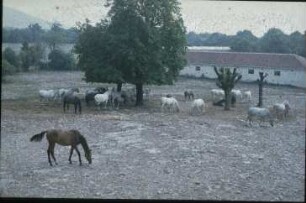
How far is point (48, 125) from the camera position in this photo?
14773mm

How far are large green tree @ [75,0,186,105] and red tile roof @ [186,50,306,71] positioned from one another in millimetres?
15455

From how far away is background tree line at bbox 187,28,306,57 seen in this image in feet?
126

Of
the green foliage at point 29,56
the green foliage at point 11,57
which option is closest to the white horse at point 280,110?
the green foliage at point 11,57

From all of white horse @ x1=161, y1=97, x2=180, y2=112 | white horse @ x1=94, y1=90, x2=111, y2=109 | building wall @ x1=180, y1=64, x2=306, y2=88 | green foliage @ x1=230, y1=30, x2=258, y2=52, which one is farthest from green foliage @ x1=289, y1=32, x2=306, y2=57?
white horse @ x1=94, y1=90, x2=111, y2=109

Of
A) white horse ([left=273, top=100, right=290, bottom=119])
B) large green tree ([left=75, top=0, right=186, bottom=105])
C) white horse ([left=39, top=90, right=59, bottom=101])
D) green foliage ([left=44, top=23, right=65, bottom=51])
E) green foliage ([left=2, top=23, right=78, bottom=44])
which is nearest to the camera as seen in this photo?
white horse ([left=273, top=100, right=290, bottom=119])

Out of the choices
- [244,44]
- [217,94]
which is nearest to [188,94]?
[217,94]

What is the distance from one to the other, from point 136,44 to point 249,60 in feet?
60.7

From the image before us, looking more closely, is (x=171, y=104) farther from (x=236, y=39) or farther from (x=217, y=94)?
(x=236, y=39)

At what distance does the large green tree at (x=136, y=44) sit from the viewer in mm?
19562

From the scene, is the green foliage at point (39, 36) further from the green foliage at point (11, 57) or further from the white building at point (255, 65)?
the white building at point (255, 65)

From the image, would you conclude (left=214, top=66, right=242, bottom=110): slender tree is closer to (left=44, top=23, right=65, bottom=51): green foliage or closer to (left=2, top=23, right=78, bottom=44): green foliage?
(left=2, top=23, right=78, bottom=44): green foliage

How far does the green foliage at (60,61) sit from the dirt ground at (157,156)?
21607 mm

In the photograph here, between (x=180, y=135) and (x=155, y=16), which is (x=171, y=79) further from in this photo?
(x=180, y=135)

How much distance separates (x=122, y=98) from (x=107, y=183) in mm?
11862
